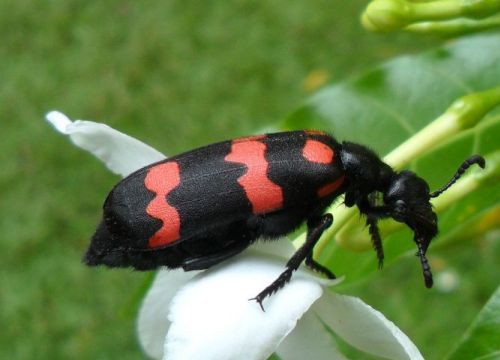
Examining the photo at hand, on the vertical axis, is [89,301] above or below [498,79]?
below

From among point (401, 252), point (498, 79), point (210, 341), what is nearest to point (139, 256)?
point (210, 341)

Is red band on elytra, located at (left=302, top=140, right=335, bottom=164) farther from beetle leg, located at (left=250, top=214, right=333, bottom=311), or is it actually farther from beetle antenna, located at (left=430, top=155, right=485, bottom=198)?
beetle antenna, located at (left=430, top=155, right=485, bottom=198)

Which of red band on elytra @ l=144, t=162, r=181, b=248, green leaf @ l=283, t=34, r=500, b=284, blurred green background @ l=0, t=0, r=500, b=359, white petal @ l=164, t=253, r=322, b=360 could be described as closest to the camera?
white petal @ l=164, t=253, r=322, b=360

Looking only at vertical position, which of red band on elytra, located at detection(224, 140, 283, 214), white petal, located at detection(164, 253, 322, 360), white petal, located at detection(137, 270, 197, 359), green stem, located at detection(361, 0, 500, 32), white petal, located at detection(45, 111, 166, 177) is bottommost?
white petal, located at detection(137, 270, 197, 359)

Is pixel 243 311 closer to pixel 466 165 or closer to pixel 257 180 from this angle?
pixel 257 180

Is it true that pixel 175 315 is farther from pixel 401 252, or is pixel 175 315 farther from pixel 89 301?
pixel 89 301

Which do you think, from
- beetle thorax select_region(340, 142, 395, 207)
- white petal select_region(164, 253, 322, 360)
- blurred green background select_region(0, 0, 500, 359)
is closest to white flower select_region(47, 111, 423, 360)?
white petal select_region(164, 253, 322, 360)
